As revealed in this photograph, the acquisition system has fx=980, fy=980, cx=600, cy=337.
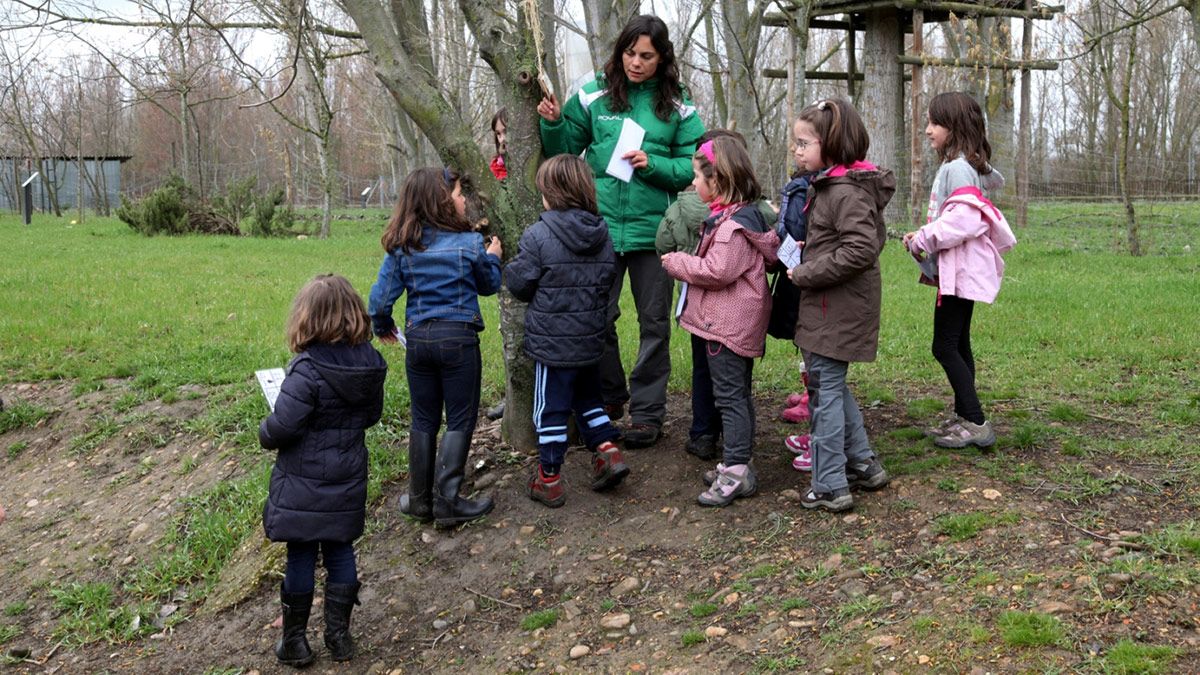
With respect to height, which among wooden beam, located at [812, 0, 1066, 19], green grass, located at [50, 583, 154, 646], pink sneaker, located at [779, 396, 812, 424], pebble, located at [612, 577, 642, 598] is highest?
wooden beam, located at [812, 0, 1066, 19]

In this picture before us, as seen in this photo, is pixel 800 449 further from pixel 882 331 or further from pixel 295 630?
pixel 882 331

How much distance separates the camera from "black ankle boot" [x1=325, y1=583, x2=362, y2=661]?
12.5 feet

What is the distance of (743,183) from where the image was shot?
4285 mm

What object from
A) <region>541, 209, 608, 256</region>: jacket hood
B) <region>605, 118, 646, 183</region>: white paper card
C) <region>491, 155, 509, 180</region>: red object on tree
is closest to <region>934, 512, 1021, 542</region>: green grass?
<region>541, 209, 608, 256</region>: jacket hood

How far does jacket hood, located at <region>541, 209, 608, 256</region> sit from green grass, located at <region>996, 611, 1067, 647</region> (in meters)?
2.20

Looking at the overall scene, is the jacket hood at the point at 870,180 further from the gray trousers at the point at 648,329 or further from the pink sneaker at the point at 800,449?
the pink sneaker at the point at 800,449

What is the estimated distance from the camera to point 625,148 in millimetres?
4812

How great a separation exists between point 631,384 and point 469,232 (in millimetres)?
1286

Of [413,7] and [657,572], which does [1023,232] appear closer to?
[413,7]

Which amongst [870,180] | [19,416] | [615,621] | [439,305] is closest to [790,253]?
[870,180]

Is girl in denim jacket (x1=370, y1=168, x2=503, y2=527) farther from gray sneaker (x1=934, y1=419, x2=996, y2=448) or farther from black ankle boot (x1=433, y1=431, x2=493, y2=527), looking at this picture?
gray sneaker (x1=934, y1=419, x2=996, y2=448)

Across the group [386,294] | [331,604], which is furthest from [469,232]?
[331,604]

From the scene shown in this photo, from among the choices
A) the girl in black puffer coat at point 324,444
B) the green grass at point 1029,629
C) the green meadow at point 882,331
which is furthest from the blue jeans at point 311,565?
the green grass at point 1029,629

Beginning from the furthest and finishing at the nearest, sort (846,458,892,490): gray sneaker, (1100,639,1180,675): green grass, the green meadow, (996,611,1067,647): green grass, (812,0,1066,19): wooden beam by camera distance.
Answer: (812,0,1066,19): wooden beam, the green meadow, (846,458,892,490): gray sneaker, (996,611,1067,647): green grass, (1100,639,1180,675): green grass
